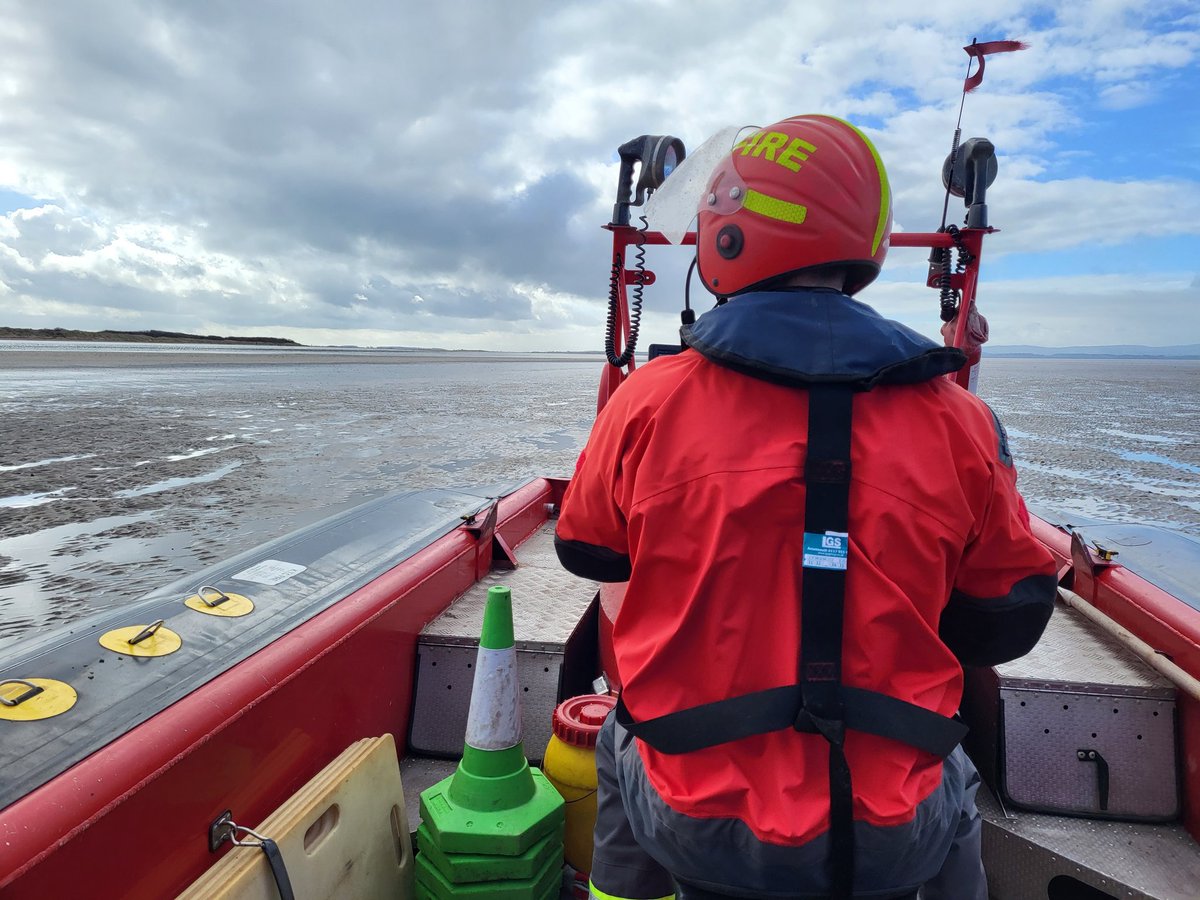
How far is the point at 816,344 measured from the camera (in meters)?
1.21

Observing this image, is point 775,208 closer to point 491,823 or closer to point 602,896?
point 602,896

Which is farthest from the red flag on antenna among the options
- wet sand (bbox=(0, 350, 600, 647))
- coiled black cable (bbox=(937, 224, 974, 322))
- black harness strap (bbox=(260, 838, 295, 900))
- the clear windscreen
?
wet sand (bbox=(0, 350, 600, 647))

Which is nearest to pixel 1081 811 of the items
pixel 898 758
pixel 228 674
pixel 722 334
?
pixel 898 758

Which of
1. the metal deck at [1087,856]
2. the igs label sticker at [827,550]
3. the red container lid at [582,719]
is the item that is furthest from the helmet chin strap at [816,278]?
the metal deck at [1087,856]

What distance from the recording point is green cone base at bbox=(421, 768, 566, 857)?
6.97 ft

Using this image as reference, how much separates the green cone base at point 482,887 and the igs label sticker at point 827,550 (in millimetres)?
1497

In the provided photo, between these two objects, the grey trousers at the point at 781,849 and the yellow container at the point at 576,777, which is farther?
the yellow container at the point at 576,777

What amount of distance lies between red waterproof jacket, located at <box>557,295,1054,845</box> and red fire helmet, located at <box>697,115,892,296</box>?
19 centimetres

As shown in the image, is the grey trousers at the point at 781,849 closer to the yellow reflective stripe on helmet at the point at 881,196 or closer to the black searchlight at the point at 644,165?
the yellow reflective stripe on helmet at the point at 881,196

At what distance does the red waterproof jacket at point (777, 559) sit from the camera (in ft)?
3.87

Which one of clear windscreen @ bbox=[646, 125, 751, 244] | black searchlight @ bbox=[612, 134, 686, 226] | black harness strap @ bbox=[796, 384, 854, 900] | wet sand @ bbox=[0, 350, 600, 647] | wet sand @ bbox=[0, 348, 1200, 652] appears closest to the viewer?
black harness strap @ bbox=[796, 384, 854, 900]

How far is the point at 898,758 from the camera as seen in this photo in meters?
1.22

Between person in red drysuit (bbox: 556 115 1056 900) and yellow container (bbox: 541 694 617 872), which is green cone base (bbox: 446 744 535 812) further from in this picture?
person in red drysuit (bbox: 556 115 1056 900)

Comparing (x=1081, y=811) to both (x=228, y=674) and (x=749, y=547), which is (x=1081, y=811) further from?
(x=228, y=674)
